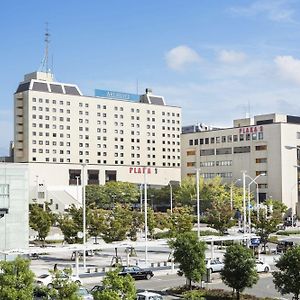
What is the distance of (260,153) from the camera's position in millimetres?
132500

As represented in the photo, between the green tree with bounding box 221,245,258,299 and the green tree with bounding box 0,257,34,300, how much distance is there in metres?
14.1

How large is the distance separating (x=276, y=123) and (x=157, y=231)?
5257cm

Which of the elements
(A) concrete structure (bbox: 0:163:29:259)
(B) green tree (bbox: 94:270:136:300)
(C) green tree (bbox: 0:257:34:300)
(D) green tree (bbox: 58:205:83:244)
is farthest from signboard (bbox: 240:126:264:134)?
(B) green tree (bbox: 94:270:136:300)

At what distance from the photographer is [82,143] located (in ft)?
488

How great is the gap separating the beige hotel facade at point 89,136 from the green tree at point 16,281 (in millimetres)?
103593

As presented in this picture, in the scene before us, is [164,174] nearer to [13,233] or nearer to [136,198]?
[136,198]

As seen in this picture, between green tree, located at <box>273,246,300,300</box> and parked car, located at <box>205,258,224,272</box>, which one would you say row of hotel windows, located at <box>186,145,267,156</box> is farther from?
green tree, located at <box>273,246,300,300</box>

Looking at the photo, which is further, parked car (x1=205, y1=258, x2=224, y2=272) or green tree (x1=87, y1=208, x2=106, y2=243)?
green tree (x1=87, y1=208, x2=106, y2=243)

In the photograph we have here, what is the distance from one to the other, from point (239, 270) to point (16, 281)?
49.0ft

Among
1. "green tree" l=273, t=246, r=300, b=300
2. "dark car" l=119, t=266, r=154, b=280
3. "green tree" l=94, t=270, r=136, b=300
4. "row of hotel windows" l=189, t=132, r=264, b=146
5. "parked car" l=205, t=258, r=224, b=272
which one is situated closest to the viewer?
"green tree" l=94, t=270, r=136, b=300

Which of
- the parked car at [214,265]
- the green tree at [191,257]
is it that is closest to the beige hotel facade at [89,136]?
the parked car at [214,265]

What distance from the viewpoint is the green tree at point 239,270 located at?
34469 mm

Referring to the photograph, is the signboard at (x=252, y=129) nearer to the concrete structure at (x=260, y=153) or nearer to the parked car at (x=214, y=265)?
the concrete structure at (x=260, y=153)

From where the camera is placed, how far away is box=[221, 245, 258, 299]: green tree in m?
34.5
